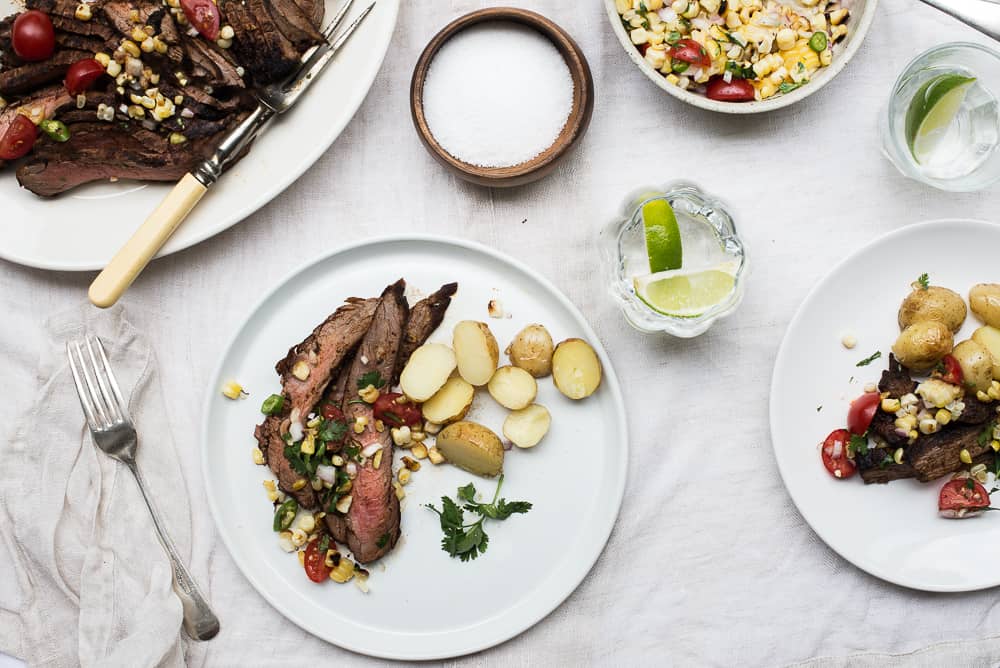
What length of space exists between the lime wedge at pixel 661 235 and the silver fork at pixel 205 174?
32.1 inches

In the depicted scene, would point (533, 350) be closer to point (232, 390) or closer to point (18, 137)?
point (232, 390)

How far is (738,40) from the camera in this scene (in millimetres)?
1829

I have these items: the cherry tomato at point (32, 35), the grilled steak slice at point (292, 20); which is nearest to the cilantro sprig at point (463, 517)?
the grilled steak slice at point (292, 20)

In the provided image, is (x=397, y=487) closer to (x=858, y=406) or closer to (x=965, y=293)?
(x=858, y=406)

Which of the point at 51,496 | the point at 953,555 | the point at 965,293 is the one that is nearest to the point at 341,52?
the point at 51,496

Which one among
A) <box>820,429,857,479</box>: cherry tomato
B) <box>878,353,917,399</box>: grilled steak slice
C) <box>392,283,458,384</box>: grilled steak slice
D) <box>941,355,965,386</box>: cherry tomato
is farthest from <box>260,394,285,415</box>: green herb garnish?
<box>941,355,965,386</box>: cherry tomato

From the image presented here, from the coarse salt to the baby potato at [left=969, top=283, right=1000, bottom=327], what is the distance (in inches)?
41.8

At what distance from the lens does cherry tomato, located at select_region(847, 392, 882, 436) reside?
1854mm

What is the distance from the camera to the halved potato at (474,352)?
71.5 inches

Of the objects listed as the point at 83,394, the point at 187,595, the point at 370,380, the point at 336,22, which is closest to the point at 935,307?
the point at 370,380

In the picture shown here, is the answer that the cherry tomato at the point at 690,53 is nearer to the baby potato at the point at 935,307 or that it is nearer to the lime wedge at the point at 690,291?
the lime wedge at the point at 690,291

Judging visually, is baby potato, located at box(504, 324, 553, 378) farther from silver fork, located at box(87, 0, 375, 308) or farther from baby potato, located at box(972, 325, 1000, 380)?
baby potato, located at box(972, 325, 1000, 380)

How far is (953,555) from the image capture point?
1902 millimetres

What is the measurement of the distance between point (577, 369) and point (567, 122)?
0.58 metres
